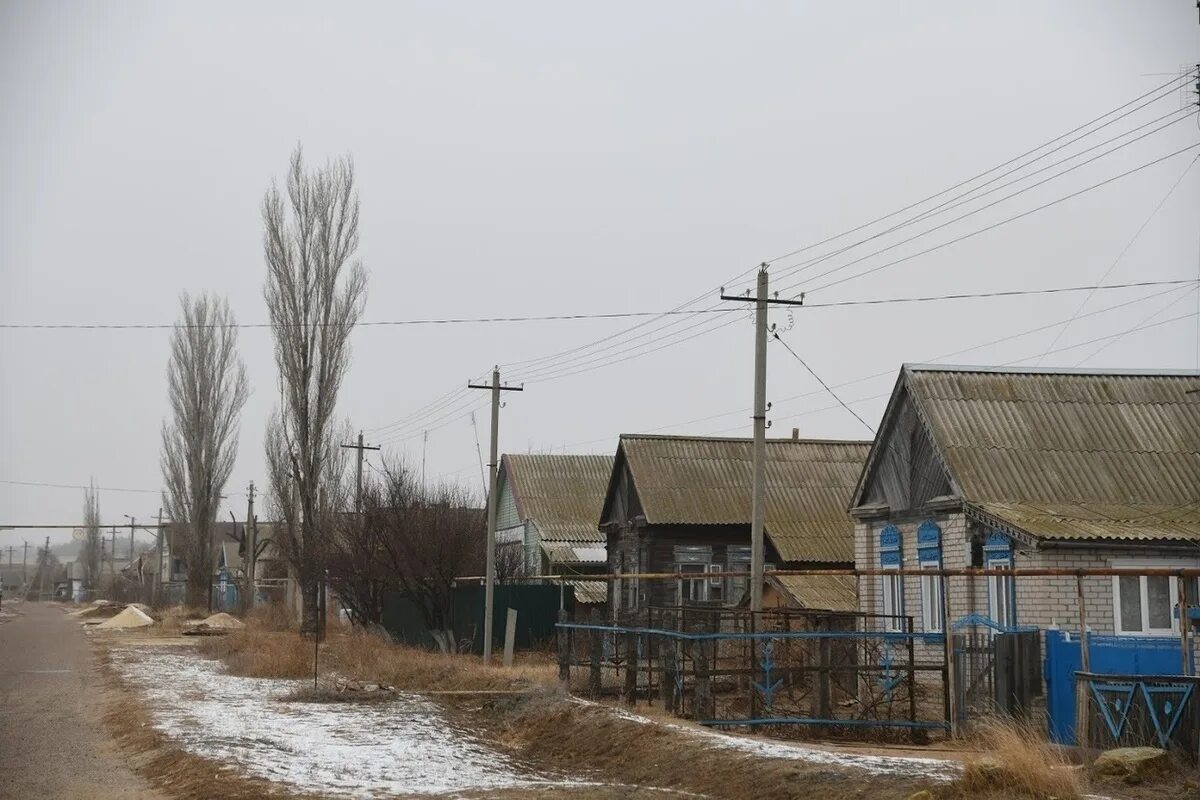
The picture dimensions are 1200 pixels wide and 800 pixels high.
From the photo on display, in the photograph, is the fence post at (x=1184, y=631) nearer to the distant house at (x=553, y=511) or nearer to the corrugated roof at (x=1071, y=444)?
the corrugated roof at (x=1071, y=444)

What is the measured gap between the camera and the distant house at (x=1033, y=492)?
18578 millimetres

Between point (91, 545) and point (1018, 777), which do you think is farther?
point (91, 545)

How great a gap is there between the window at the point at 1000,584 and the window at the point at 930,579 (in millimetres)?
1527

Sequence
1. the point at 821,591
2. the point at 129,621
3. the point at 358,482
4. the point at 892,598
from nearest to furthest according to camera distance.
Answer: the point at 892,598 < the point at 821,591 < the point at 358,482 < the point at 129,621

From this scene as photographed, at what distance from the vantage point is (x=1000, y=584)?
19609 mm

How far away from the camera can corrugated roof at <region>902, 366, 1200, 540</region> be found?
19.9 metres

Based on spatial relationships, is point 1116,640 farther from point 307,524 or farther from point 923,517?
point 307,524

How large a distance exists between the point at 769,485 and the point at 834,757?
22886 mm

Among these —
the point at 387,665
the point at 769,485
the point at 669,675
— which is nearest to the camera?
the point at 669,675

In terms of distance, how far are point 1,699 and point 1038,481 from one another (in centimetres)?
1748

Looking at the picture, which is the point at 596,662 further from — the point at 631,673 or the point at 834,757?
the point at 834,757

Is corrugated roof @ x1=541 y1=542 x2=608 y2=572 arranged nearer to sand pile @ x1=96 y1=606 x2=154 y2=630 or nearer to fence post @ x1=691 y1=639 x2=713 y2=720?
sand pile @ x1=96 y1=606 x2=154 y2=630

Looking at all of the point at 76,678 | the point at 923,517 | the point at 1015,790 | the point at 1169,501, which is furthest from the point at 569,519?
the point at 1015,790

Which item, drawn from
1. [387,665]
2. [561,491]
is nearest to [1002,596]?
[387,665]
